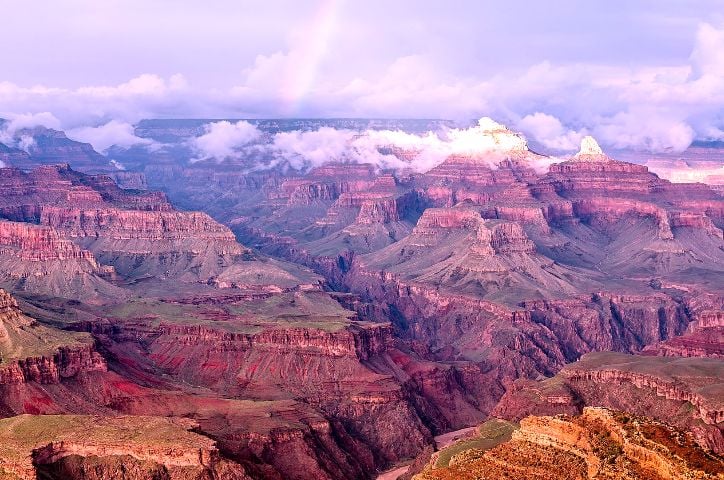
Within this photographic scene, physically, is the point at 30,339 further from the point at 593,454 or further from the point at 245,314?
the point at 593,454

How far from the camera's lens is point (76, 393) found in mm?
123938

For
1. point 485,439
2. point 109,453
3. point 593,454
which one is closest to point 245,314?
point 485,439

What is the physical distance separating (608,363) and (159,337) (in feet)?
225

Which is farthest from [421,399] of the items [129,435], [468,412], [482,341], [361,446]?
[129,435]

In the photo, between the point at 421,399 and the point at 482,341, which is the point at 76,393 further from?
the point at 482,341

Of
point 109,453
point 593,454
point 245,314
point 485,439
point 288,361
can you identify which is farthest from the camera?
point 245,314

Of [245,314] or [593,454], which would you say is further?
[245,314]

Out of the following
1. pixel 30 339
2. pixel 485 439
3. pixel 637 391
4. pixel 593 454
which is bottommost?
pixel 485 439

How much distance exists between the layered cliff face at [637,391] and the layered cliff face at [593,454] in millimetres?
48519

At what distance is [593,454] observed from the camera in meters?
62.8

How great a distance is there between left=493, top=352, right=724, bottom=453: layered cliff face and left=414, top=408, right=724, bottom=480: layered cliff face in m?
48.5

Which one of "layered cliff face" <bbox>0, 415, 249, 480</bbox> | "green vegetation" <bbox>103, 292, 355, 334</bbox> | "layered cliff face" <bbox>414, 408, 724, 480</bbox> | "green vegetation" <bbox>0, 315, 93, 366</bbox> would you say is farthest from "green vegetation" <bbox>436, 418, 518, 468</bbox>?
"green vegetation" <bbox>0, 315, 93, 366</bbox>

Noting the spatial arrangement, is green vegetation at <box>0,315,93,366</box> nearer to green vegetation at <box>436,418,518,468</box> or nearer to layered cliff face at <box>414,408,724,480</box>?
green vegetation at <box>436,418,518,468</box>

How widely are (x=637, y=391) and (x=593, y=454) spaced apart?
67.8m
